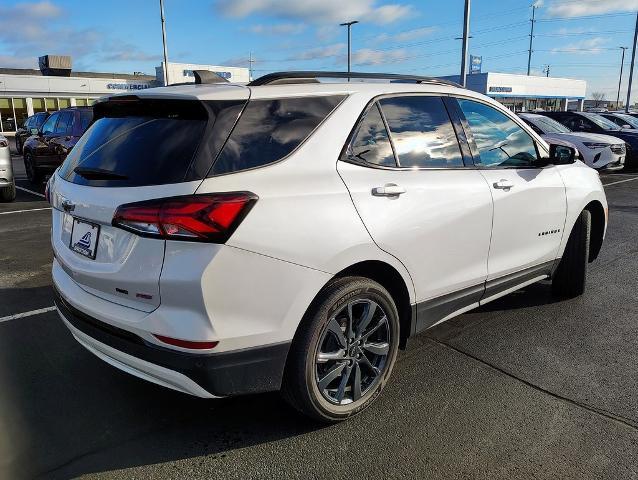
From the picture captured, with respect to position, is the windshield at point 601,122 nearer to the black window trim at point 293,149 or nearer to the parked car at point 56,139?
the parked car at point 56,139

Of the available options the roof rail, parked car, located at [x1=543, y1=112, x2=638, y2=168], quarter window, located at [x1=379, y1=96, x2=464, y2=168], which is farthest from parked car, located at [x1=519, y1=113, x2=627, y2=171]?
quarter window, located at [x1=379, y1=96, x2=464, y2=168]

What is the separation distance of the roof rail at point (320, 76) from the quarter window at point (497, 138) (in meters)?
0.27

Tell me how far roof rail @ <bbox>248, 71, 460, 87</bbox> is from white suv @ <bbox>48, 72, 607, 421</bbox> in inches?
0.6

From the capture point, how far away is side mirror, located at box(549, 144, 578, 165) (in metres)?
4.17

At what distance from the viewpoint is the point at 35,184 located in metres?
13.4

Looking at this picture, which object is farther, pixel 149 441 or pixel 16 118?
pixel 16 118

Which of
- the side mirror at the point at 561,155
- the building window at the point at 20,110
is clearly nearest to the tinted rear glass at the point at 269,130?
the side mirror at the point at 561,155

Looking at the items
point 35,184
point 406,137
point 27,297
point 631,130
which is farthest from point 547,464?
point 631,130

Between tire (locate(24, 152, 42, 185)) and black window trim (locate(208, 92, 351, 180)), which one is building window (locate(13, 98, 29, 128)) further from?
black window trim (locate(208, 92, 351, 180))

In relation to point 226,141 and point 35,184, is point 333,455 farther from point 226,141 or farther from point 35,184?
point 35,184

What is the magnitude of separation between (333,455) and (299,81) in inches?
78.7

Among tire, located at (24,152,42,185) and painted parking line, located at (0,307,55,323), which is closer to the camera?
painted parking line, located at (0,307,55,323)

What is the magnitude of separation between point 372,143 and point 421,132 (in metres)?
0.49

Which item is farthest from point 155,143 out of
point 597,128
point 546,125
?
point 597,128
